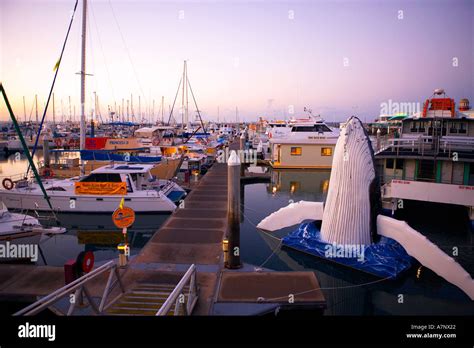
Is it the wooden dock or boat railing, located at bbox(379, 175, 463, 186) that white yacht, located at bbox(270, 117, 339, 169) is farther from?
the wooden dock

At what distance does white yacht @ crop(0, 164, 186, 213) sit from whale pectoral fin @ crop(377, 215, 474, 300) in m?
10.7

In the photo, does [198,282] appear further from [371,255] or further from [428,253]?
[428,253]

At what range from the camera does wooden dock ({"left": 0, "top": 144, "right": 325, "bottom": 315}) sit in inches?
279

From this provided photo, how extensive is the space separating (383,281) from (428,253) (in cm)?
156

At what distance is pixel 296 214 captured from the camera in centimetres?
1248

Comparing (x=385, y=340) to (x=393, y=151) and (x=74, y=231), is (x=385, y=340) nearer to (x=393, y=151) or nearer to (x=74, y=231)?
(x=393, y=151)

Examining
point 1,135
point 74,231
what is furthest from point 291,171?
point 1,135

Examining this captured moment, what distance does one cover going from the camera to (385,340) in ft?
11.4

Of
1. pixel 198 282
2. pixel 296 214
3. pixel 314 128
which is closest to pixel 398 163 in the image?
pixel 296 214

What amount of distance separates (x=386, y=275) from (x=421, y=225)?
717cm

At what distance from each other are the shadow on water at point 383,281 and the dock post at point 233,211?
280 centimetres

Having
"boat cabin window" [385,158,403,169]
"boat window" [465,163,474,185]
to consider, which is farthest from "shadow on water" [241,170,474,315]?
"boat cabin window" [385,158,403,169]

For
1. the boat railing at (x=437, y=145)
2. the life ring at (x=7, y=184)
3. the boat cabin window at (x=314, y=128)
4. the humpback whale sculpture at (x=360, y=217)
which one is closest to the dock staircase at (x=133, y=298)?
the humpback whale sculpture at (x=360, y=217)

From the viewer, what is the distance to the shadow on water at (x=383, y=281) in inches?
362
